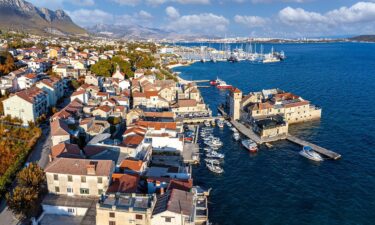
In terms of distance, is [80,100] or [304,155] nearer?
[304,155]

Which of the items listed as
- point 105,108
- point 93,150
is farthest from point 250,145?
point 105,108

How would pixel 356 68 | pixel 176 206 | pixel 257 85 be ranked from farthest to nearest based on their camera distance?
1. pixel 356 68
2. pixel 257 85
3. pixel 176 206

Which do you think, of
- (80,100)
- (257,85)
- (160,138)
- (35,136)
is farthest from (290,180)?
(257,85)

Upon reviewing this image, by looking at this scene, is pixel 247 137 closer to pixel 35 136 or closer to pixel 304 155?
pixel 304 155

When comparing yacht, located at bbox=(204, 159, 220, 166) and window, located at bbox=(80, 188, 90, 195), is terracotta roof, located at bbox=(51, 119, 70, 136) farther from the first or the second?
yacht, located at bbox=(204, 159, 220, 166)

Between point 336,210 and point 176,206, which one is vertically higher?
point 176,206
